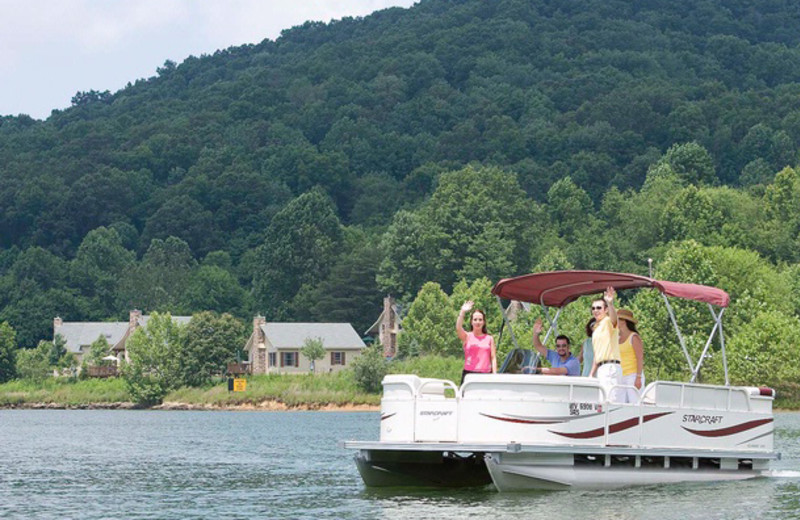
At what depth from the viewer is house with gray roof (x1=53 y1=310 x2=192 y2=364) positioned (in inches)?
4897

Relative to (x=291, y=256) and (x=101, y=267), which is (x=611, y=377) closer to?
(x=291, y=256)

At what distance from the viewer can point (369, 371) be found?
270 ft

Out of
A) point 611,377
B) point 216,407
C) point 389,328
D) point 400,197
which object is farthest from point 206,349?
Answer: point 400,197

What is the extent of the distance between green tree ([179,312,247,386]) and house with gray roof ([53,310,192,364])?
84.3ft

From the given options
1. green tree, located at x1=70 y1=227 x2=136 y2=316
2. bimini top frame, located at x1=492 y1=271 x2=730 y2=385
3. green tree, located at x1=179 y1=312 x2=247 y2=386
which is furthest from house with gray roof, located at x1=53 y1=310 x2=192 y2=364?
bimini top frame, located at x1=492 y1=271 x2=730 y2=385

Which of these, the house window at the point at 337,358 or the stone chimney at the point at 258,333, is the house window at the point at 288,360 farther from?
the house window at the point at 337,358

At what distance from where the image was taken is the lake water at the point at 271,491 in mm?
21484

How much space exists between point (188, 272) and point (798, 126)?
66.8 metres

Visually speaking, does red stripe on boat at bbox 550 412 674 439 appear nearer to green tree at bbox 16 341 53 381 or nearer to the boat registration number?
the boat registration number

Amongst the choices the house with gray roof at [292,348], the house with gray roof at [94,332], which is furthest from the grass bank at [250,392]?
the house with gray roof at [94,332]

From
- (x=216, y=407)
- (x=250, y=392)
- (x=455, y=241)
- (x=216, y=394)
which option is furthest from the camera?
(x=455, y=241)

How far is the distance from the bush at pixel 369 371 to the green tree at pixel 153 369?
52.9ft

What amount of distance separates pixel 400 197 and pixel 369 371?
90485 millimetres

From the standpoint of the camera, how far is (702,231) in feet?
338
